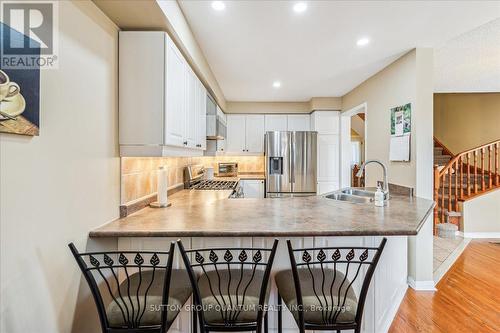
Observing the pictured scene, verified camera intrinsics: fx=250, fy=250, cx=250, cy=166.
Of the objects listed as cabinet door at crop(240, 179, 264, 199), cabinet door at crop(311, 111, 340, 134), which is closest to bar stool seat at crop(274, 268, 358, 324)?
cabinet door at crop(240, 179, 264, 199)

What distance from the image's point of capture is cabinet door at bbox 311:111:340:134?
4887 mm

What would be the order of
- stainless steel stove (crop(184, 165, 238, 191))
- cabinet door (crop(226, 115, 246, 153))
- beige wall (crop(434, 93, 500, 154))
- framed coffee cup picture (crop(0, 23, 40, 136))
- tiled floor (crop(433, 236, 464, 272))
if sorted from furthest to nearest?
beige wall (crop(434, 93, 500, 154)) → cabinet door (crop(226, 115, 246, 153)) → stainless steel stove (crop(184, 165, 238, 191)) → tiled floor (crop(433, 236, 464, 272)) → framed coffee cup picture (crop(0, 23, 40, 136))

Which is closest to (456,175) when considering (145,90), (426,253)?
(426,253)

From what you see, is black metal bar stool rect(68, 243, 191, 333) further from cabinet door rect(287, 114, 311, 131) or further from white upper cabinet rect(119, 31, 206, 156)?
cabinet door rect(287, 114, 311, 131)

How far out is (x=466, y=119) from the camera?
552 centimetres

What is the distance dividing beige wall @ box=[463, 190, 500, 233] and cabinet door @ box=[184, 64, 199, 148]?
15.8 ft

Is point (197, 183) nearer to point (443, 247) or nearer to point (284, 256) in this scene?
point (284, 256)

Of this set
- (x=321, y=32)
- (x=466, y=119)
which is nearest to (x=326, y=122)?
(x=321, y=32)

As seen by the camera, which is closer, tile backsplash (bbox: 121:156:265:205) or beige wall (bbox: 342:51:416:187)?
tile backsplash (bbox: 121:156:265:205)

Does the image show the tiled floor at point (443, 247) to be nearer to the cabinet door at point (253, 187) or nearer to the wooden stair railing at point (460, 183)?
the wooden stair railing at point (460, 183)

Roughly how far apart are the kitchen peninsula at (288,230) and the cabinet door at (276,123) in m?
3.38

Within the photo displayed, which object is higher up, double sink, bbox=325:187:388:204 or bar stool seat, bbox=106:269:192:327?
double sink, bbox=325:187:388:204

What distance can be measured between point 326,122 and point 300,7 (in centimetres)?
316

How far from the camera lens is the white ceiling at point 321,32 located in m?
1.97
